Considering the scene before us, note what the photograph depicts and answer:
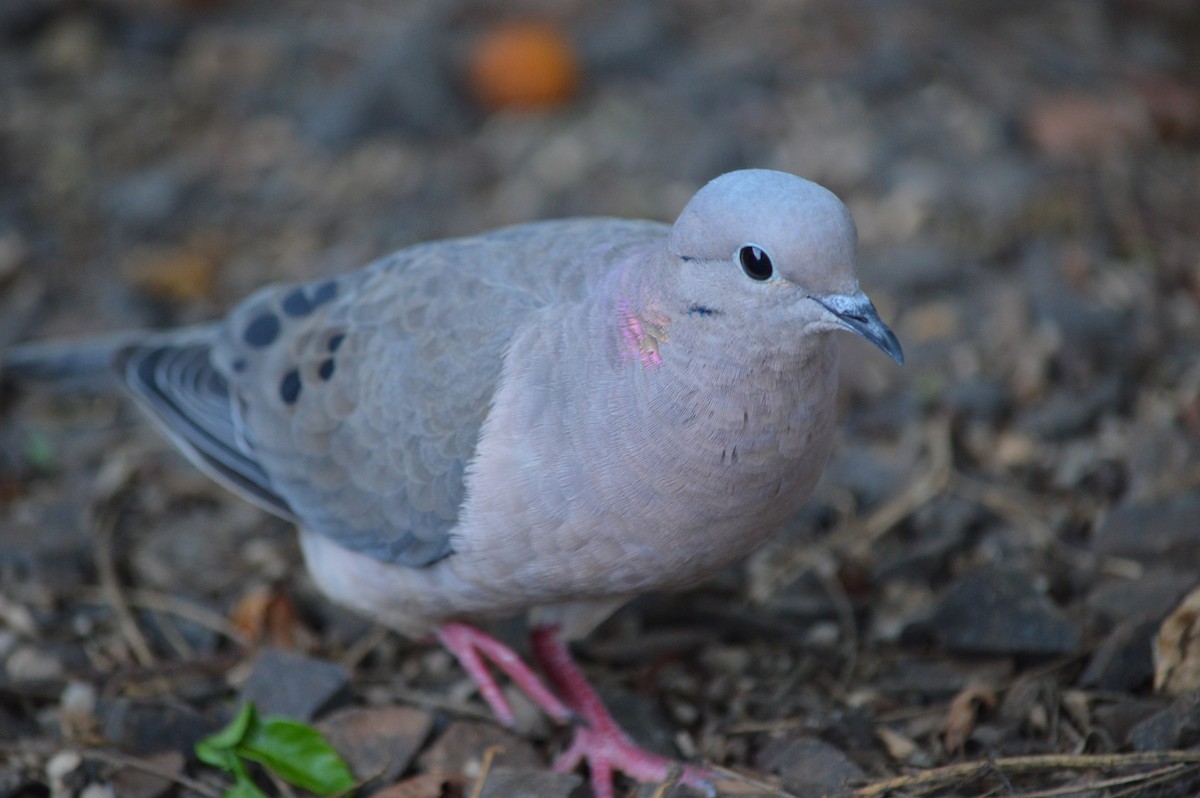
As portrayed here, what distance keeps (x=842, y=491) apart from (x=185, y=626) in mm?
2251

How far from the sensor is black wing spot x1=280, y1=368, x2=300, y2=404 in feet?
12.1

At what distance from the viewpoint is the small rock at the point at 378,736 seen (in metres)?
3.38

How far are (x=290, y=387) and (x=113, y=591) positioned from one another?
0.97m

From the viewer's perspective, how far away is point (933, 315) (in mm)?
4875

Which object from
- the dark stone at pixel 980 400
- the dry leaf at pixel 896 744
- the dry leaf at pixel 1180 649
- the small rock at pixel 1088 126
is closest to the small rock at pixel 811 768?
the dry leaf at pixel 896 744

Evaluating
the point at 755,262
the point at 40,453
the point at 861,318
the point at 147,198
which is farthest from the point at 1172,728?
the point at 147,198

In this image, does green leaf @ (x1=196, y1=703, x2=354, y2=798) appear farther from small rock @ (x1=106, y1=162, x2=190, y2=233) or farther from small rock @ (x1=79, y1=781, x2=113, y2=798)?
small rock @ (x1=106, y1=162, x2=190, y2=233)

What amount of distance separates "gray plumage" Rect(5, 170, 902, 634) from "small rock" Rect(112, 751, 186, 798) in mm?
650

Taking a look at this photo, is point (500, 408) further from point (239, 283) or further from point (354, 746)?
point (239, 283)

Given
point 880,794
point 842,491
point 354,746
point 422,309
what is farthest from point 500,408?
point 842,491

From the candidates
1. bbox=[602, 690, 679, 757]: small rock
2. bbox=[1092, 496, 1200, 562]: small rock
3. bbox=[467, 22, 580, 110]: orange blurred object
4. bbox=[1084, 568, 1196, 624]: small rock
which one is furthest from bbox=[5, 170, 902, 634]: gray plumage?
bbox=[467, 22, 580, 110]: orange blurred object

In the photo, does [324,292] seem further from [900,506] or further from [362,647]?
[900,506]

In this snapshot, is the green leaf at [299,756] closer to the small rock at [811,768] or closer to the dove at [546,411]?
the dove at [546,411]

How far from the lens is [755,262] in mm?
2723
